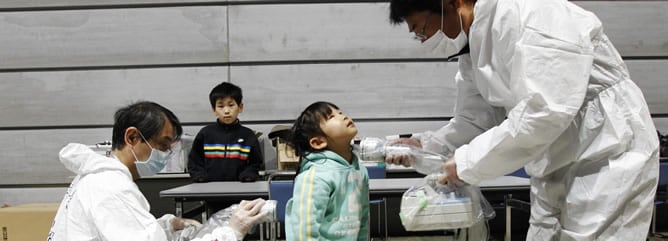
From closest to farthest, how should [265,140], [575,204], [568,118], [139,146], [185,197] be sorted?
[568,118] < [575,204] < [139,146] < [185,197] < [265,140]

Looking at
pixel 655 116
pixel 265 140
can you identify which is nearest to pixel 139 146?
pixel 265 140

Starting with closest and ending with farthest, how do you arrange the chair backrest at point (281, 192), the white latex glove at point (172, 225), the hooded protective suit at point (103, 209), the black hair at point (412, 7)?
the hooded protective suit at point (103, 209), the black hair at point (412, 7), the white latex glove at point (172, 225), the chair backrest at point (281, 192)

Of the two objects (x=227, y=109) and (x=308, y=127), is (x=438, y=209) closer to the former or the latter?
(x=308, y=127)

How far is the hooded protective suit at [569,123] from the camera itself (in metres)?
1.04

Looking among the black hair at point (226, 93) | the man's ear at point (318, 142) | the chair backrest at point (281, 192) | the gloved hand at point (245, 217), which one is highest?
the man's ear at point (318, 142)

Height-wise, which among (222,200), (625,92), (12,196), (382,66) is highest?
(625,92)

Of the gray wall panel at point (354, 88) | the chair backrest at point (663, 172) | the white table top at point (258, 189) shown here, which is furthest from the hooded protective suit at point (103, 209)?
the chair backrest at point (663, 172)

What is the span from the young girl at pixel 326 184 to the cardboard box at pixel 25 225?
313 centimetres

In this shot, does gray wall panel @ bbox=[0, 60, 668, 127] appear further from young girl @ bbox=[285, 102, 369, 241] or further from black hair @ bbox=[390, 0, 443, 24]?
black hair @ bbox=[390, 0, 443, 24]

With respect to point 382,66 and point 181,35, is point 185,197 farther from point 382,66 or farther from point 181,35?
point 382,66

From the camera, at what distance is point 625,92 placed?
1159 mm

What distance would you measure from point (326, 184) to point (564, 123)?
2.62 feet

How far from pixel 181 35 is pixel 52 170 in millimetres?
1921

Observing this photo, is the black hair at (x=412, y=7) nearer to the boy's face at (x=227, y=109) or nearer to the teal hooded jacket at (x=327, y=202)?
the teal hooded jacket at (x=327, y=202)
